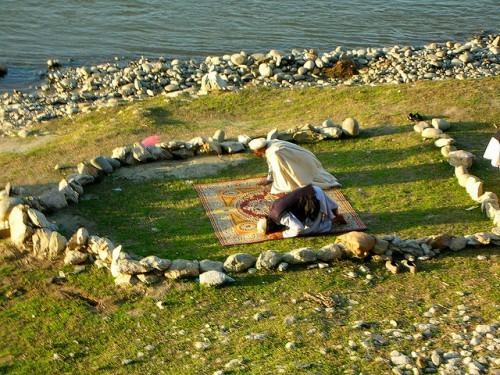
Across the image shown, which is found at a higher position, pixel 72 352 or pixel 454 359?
pixel 454 359

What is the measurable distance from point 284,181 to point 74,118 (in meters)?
7.12

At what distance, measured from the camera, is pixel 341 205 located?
1216 cm

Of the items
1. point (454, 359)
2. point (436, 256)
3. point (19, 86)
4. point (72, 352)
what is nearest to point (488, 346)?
point (454, 359)

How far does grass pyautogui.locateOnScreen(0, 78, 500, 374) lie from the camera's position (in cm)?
821

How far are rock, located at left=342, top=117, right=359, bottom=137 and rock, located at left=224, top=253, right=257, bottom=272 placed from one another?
5.28m

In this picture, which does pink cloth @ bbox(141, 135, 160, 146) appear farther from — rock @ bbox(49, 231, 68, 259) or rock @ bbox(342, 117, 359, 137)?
rock @ bbox(49, 231, 68, 259)

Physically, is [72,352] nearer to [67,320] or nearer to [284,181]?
[67,320]

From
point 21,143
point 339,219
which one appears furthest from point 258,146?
point 21,143

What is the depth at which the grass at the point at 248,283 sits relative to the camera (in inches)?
323

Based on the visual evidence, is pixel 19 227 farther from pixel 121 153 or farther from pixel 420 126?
pixel 420 126

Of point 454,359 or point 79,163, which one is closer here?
point 454,359

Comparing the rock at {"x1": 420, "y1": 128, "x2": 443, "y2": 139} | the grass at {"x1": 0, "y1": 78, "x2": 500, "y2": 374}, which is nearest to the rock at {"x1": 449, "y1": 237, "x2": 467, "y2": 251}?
the grass at {"x1": 0, "y1": 78, "x2": 500, "y2": 374}

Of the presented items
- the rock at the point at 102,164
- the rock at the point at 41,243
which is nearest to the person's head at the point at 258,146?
the rock at the point at 102,164

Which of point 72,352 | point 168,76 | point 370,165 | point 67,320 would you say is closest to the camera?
point 72,352
